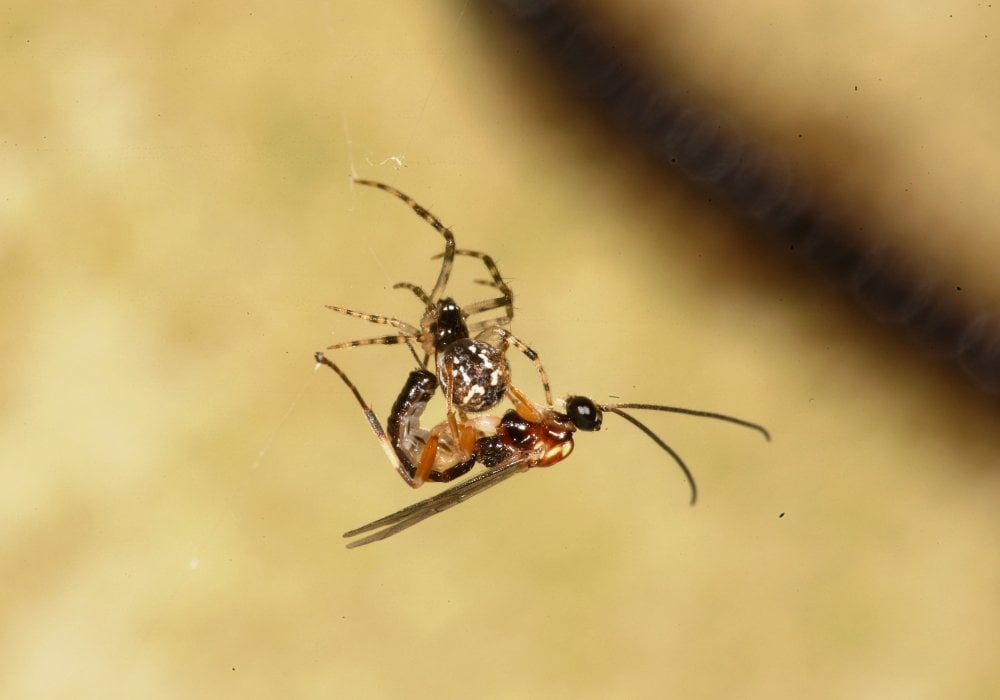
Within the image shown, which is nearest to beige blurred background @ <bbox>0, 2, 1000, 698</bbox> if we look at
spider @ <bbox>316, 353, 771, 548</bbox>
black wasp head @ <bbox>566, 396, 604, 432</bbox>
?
spider @ <bbox>316, 353, 771, 548</bbox>

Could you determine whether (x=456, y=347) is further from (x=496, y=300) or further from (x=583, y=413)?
(x=583, y=413)

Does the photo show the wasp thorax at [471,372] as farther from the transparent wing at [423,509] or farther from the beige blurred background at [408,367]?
the beige blurred background at [408,367]

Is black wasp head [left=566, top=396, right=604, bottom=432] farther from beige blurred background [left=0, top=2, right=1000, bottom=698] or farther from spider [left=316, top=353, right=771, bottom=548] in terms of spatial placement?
beige blurred background [left=0, top=2, right=1000, bottom=698]

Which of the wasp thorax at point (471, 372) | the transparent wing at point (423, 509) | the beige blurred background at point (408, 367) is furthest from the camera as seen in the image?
the beige blurred background at point (408, 367)

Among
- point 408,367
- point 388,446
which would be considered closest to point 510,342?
point 388,446

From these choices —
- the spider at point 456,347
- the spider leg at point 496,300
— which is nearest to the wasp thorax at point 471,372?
the spider at point 456,347

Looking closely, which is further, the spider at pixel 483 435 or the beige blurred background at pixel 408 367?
the beige blurred background at pixel 408 367

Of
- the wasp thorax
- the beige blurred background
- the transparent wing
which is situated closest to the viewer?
the transparent wing
